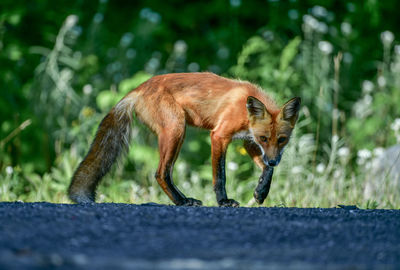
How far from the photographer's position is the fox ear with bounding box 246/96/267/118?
6289 mm

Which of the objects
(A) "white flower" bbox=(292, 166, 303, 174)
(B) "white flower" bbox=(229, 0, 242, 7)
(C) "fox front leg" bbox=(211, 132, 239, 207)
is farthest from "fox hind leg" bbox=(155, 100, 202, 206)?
(B) "white flower" bbox=(229, 0, 242, 7)

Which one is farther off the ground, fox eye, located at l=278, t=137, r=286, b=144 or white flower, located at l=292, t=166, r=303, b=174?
fox eye, located at l=278, t=137, r=286, b=144

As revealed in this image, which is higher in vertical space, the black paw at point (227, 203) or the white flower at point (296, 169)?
the white flower at point (296, 169)

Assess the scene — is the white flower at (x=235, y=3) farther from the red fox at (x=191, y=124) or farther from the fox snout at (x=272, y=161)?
the fox snout at (x=272, y=161)

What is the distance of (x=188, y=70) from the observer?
35.9 feet

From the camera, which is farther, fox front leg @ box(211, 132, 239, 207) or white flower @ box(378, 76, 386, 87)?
white flower @ box(378, 76, 386, 87)

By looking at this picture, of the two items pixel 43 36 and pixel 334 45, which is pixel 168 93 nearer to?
pixel 43 36

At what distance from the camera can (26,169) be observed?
9.12 m

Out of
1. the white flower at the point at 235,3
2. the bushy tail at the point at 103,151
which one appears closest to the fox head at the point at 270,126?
the bushy tail at the point at 103,151

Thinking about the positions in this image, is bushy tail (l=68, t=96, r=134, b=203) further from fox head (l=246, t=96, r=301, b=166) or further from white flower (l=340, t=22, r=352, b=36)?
white flower (l=340, t=22, r=352, b=36)

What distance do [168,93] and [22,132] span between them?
3825mm

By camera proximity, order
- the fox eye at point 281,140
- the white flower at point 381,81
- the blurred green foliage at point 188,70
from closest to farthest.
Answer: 1. the fox eye at point 281,140
2. the blurred green foliage at point 188,70
3. the white flower at point 381,81

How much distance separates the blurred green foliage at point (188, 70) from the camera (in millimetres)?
8164

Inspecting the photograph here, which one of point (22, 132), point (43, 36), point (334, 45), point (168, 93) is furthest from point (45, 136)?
point (334, 45)
